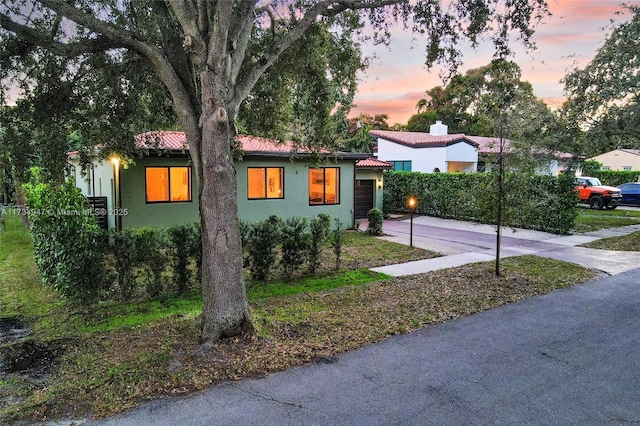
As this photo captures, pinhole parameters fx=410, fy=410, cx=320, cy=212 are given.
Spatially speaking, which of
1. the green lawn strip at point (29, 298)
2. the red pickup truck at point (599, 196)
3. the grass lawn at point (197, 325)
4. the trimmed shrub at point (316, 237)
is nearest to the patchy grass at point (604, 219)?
the red pickup truck at point (599, 196)

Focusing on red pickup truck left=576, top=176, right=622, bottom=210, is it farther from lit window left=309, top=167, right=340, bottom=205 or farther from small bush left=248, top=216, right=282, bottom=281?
small bush left=248, top=216, right=282, bottom=281

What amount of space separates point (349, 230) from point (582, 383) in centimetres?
1210

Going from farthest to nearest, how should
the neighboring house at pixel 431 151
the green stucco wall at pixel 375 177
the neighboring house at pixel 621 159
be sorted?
the neighboring house at pixel 621 159 < the neighboring house at pixel 431 151 < the green stucco wall at pixel 375 177

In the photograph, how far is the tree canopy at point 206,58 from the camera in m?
5.14

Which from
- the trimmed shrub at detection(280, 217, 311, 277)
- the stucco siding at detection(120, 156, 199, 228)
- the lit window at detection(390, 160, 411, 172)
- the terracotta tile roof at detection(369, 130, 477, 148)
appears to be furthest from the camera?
the lit window at detection(390, 160, 411, 172)

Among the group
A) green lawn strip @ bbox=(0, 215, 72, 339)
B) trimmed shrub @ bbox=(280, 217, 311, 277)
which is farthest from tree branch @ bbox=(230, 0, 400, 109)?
green lawn strip @ bbox=(0, 215, 72, 339)

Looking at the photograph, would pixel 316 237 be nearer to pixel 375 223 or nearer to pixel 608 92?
pixel 375 223

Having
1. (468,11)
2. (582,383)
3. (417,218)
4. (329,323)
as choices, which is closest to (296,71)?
(468,11)

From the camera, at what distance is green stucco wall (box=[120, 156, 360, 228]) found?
12242mm

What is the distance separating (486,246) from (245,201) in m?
7.99

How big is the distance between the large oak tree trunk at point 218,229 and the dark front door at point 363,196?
14171mm

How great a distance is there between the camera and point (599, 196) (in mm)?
23219

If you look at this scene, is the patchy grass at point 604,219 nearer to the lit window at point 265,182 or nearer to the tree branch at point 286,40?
the lit window at point 265,182

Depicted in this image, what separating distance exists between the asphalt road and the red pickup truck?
2049 centimetres
